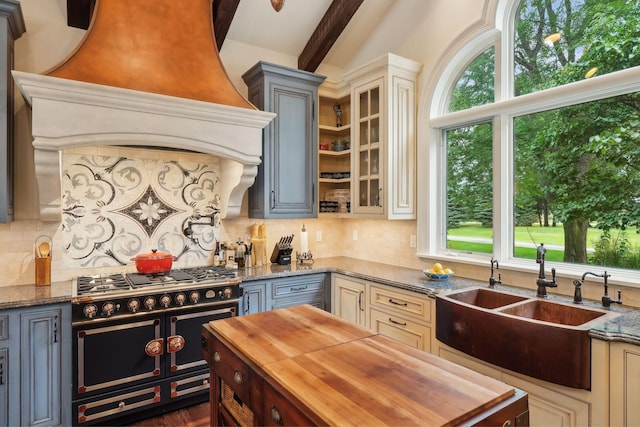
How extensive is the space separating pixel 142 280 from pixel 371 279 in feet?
5.66

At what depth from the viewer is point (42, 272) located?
2627 millimetres

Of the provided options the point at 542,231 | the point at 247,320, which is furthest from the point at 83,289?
the point at 542,231

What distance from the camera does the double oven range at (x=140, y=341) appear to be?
2.38 meters

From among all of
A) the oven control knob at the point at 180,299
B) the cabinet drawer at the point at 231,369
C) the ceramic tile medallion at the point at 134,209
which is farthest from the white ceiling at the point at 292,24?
the cabinet drawer at the point at 231,369

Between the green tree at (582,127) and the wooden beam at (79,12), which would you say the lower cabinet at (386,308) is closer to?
the green tree at (582,127)

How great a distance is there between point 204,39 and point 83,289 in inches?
77.0

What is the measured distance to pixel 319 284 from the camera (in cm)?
343

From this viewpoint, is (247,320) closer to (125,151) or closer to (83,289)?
(83,289)

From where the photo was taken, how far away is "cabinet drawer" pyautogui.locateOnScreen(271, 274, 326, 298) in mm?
3191

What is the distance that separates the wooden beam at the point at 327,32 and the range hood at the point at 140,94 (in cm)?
120

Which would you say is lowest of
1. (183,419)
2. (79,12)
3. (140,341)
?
(183,419)

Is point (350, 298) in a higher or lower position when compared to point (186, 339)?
higher

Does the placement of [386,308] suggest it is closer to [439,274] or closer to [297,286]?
[439,274]

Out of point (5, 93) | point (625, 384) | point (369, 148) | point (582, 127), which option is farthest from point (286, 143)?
point (625, 384)
